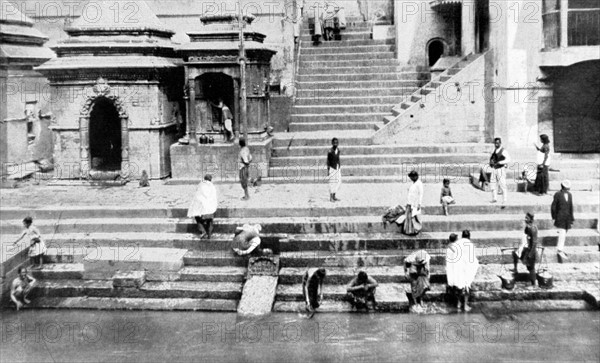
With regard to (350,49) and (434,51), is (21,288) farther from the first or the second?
(434,51)

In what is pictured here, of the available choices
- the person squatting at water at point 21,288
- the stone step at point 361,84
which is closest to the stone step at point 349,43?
the stone step at point 361,84

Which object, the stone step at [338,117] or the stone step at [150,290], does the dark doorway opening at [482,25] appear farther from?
the stone step at [150,290]

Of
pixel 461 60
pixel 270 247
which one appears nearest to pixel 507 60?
pixel 461 60

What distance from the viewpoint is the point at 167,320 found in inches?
421

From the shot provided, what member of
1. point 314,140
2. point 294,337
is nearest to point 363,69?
point 314,140

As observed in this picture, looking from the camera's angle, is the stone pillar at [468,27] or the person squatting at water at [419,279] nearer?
the person squatting at water at [419,279]

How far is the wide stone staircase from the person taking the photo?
11.3 metres

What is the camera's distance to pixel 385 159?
17531 millimetres

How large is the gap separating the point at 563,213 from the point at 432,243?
8.74 feet

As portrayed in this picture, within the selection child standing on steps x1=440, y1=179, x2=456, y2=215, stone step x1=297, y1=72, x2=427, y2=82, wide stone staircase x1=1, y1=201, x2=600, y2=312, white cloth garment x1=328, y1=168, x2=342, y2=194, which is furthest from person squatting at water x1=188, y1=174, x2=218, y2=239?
stone step x1=297, y1=72, x2=427, y2=82

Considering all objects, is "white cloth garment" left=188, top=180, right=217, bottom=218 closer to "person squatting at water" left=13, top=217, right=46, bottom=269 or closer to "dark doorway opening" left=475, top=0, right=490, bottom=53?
"person squatting at water" left=13, top=217, right=46, bottom=269

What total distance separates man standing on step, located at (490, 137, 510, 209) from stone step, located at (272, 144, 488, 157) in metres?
3.82

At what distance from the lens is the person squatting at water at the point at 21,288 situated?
36.7ft

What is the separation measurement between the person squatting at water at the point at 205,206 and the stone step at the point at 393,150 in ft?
17.2
